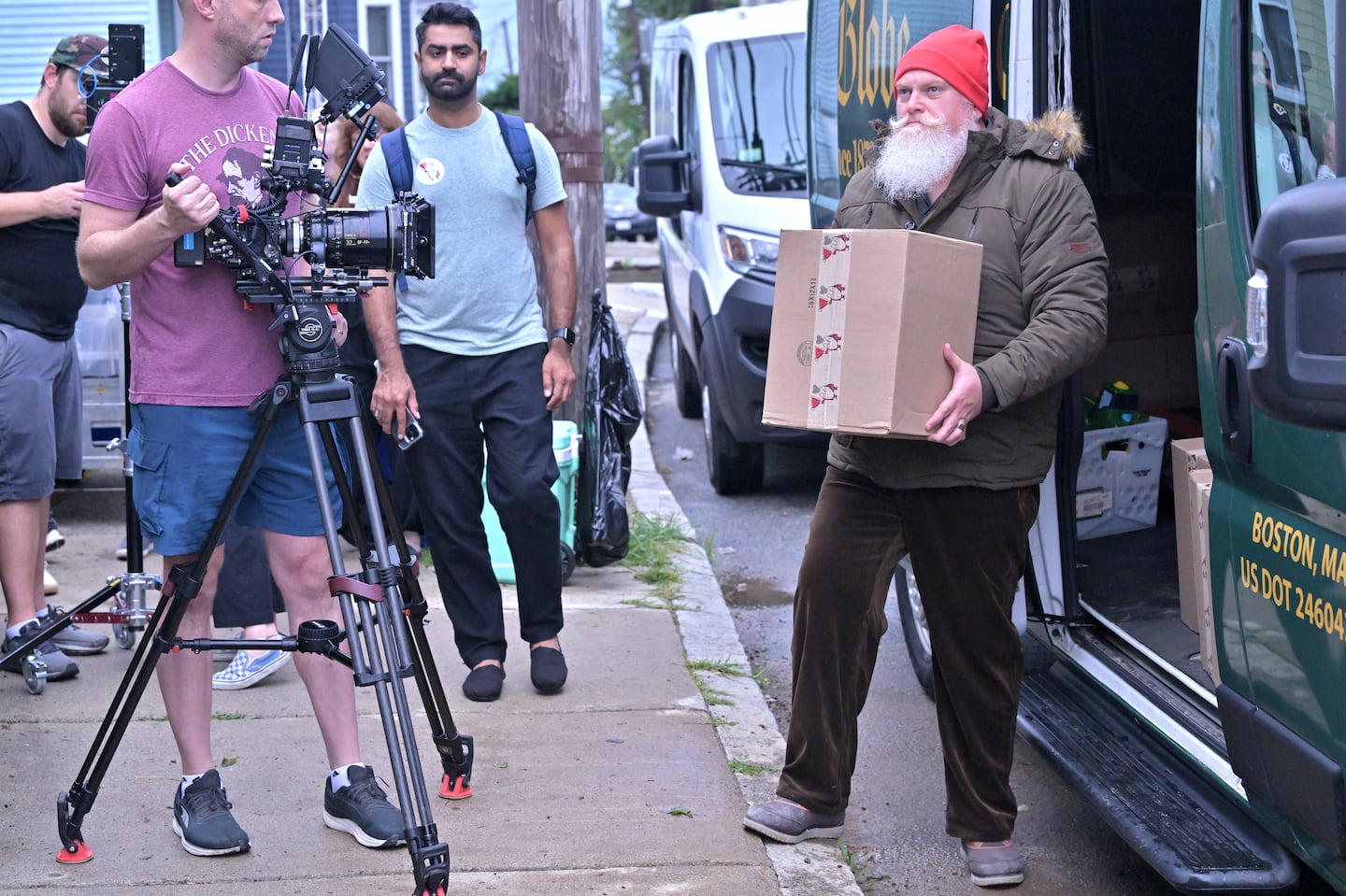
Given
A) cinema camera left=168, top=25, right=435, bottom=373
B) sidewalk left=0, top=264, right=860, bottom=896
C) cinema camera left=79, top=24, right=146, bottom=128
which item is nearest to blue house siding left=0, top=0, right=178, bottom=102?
cinema camera left=79, top=24, right=146, bottom=128

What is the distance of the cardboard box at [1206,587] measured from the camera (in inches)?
120

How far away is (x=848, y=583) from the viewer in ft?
11.4

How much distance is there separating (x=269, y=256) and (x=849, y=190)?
1357 millimetres

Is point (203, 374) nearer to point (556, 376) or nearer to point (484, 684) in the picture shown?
point (556, 376)

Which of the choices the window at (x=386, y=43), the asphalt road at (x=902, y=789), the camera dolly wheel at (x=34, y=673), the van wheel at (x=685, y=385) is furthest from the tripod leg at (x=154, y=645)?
the window at (x=386, y=43)

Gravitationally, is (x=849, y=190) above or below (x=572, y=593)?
above

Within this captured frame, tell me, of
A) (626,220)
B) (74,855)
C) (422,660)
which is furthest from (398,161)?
(626,220)

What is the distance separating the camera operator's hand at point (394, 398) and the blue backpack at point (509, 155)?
1.12 ft

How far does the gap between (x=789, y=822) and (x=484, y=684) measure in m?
1.32

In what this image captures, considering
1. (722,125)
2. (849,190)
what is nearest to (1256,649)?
(849,190)

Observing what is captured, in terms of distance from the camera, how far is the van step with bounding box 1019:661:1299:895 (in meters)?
2.84

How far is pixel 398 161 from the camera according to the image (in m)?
4.46

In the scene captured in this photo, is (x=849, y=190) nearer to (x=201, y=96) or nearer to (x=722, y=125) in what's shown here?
(x=201, y=96)

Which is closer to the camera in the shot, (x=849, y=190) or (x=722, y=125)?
(x=849, y=190)
